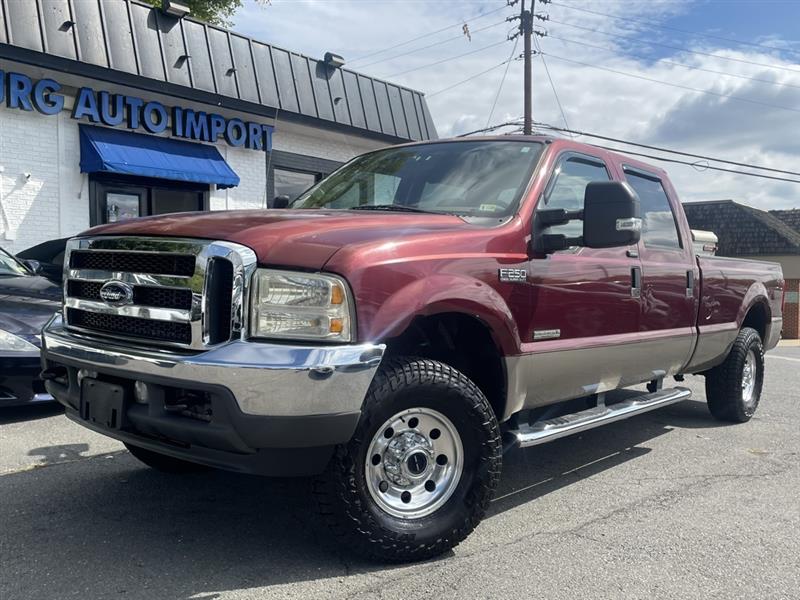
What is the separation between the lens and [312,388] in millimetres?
2654

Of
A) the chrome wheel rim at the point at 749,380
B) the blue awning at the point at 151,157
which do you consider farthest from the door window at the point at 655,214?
the blue awning at the point at 151,157

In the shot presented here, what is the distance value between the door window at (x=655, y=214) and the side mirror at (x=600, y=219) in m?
1.30

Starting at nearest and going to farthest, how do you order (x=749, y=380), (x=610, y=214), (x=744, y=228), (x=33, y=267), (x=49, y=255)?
(x=610, y=214)
(x=749, y=380)
(x=33, y=267)
(x=49, y=255)
(x=744, y=228)

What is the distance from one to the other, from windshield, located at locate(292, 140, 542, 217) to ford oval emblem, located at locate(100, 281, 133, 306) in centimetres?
144

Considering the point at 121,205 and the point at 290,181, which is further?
the point at 290,181

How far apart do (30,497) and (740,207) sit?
35915 millimetres

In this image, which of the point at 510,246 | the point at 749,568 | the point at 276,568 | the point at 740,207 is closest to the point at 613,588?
the point at 749,568

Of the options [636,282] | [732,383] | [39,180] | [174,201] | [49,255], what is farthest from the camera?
[174,201]

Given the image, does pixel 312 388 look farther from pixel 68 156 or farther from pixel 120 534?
pixel 68 156

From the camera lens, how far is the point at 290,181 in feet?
47.1

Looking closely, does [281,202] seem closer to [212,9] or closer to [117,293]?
[117,293]

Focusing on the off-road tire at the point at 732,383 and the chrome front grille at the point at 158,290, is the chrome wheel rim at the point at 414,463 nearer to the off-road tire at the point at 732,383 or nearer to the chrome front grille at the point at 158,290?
the chrome front grille at the point at 158,290

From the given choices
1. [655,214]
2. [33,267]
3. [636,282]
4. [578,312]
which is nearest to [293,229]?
[578,312]

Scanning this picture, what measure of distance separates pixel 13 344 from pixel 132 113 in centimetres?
710
